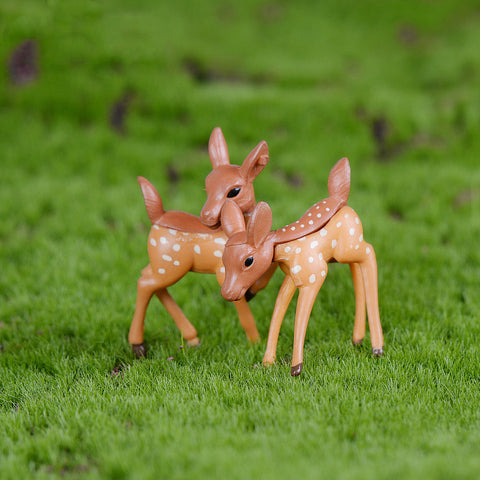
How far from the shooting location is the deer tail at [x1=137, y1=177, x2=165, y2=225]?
3.46 metres

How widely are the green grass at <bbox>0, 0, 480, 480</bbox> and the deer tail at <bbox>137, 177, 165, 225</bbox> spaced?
1.03 m

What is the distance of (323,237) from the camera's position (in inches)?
126

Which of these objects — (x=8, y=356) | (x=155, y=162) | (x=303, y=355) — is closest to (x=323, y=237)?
(x=303, y=355)

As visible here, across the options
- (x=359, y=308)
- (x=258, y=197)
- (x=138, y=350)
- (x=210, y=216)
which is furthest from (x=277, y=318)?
(x=258, y=197)

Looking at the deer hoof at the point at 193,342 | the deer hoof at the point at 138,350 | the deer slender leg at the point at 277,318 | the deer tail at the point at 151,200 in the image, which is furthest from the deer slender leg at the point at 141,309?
the deer slender leg at the point at 277,318

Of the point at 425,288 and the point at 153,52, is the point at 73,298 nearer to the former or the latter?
the point at 425,288

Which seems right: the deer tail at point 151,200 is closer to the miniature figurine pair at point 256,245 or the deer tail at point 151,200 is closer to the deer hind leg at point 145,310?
the miniature figurine pair at point 256,245

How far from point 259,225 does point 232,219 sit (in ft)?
0.67

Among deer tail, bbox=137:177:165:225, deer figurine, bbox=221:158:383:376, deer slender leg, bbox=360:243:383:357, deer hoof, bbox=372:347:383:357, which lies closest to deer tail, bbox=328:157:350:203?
deer figurine, bbox=221:158:383:376

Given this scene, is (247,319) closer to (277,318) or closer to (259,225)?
(277,318)

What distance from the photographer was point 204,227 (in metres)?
3.40

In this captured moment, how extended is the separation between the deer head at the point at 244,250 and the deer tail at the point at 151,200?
1.94 feet

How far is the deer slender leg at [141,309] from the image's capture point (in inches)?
142

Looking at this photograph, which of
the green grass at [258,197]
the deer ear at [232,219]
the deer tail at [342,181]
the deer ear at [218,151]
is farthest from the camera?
the deer ear at [218,151]
